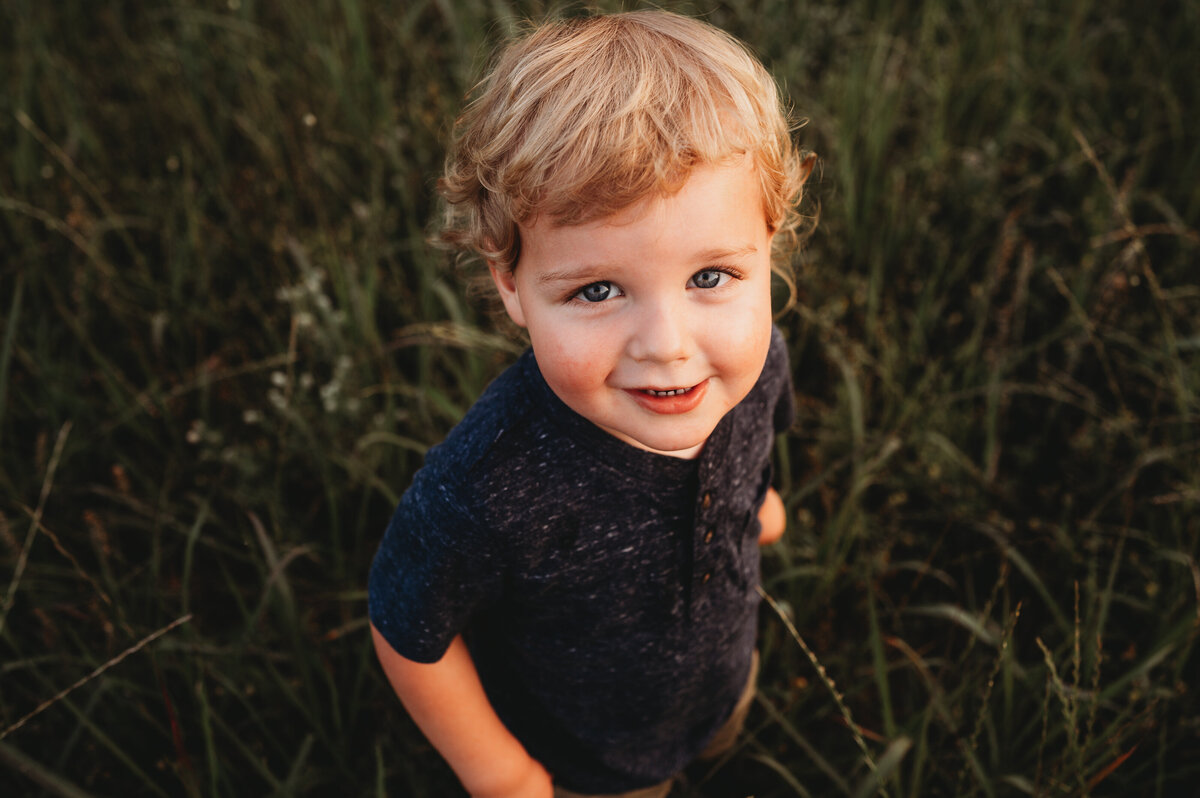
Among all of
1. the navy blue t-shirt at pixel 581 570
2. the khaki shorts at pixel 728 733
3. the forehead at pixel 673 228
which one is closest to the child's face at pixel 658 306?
the forehead at pixel 673 228

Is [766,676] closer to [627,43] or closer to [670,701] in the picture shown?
A: [670,701]

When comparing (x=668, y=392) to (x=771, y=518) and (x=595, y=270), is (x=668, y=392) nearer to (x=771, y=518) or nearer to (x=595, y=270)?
(x=595, y=270)

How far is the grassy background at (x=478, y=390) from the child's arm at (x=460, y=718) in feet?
0.41

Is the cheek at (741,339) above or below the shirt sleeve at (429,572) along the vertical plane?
above

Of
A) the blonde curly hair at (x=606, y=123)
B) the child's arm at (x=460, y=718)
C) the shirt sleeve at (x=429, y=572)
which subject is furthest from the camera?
the child's arm at (x=460, y=718)

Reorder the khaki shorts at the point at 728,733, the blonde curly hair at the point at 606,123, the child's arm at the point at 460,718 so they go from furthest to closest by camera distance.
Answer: the khaki shorts at the point at 728,733 < the child's arm at the point at 460,718 < the blonde curly hair at the point at 606,123

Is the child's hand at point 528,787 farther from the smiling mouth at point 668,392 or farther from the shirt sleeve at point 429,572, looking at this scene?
the smiling mouth at point 668,392

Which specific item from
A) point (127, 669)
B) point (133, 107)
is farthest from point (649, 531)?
point (133, 107)

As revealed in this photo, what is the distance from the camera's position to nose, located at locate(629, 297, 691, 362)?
2.75 ft

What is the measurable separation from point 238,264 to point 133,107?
0.83m

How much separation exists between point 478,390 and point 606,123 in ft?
3.63

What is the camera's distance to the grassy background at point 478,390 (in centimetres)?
150

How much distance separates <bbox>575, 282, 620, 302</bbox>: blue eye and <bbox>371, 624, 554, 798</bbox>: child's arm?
54 cm

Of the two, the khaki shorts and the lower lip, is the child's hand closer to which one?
the khaki shorts
